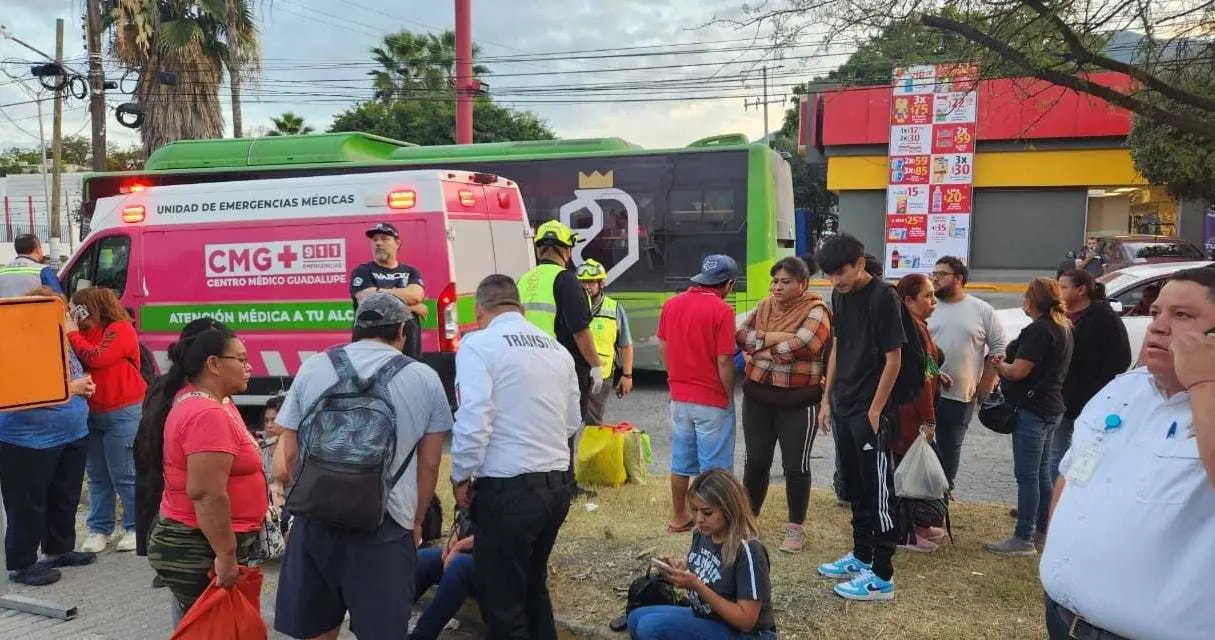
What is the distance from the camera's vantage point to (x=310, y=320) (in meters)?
8.00

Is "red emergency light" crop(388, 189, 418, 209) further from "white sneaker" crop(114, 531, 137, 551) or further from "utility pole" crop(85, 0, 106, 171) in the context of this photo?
"utility pole" crop(85, 0, 106, 171)

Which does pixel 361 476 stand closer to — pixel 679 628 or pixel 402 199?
pixel 679 628

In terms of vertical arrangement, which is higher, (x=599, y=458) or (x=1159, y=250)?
(x=1159, y=250)

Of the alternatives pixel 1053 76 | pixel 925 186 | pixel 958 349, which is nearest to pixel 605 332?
pixel 958 349

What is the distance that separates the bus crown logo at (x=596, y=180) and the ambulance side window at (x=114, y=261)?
17.2 feet

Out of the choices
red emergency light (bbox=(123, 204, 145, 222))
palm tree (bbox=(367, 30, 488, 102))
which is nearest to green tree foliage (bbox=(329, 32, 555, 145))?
palm tree (bbox=(367, 30, 488, 102))

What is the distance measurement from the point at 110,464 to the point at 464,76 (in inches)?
708

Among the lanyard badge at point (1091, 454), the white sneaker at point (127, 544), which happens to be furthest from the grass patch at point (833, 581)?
the white sneaker at point (127, 544)

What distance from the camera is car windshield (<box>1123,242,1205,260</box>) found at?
56.0ft

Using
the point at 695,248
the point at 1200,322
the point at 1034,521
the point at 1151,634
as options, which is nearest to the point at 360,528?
the point at 1151,634

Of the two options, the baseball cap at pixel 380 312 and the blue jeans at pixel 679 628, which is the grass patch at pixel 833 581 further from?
the baseball cap at pixel 380 312

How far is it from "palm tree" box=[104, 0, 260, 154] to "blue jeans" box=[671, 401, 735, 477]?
18581mm

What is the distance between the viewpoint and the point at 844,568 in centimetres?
442

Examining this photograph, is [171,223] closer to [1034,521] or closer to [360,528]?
[360,528]
